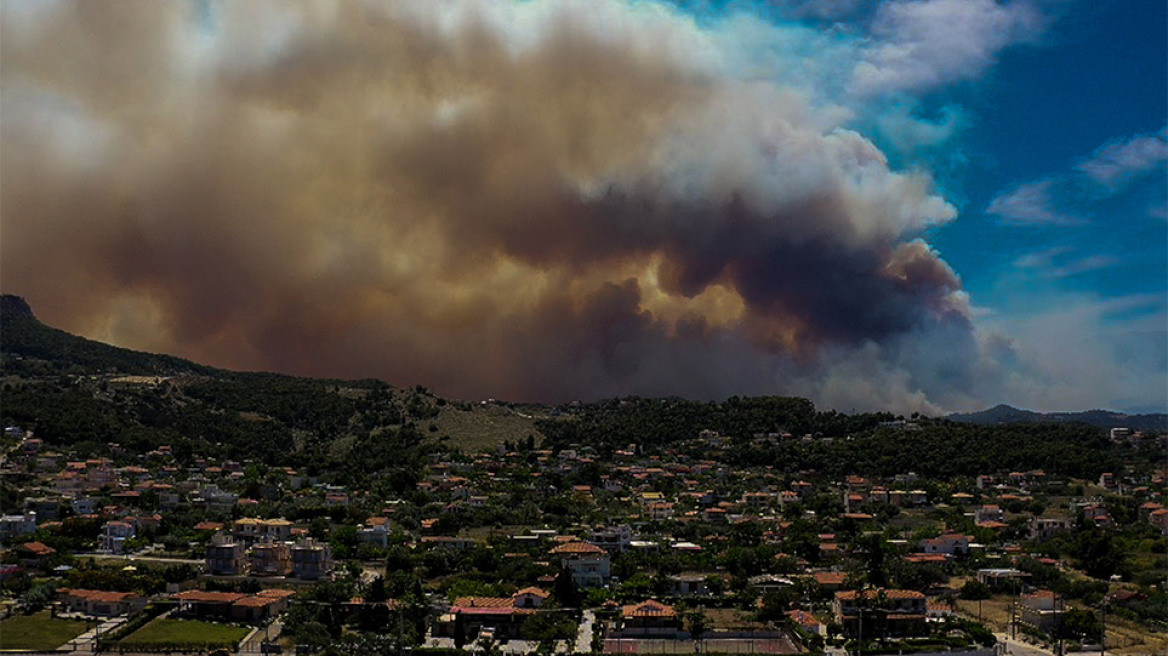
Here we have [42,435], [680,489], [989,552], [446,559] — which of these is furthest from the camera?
[42,435]

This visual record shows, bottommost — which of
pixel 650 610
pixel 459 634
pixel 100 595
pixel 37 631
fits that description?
pixel 37 631

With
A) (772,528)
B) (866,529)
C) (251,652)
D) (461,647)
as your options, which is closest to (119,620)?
(251,652)

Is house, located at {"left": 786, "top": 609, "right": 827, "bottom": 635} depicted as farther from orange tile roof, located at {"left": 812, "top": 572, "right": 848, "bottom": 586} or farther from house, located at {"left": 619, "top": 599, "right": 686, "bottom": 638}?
orange tile roof, located at {"left": 812, "top": 572, "right": 848, "bottom": 586}

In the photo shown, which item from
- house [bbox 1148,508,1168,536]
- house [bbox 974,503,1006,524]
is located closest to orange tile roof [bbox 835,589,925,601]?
house [bbox 974,503,1006,524]

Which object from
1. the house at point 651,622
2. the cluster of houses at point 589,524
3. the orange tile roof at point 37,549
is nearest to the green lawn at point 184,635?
the cluster of houses at point 589,524

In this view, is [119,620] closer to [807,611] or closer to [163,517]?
[163,517]

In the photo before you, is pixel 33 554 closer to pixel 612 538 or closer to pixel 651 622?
pixel 612 538

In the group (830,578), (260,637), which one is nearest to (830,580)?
(830,578)
